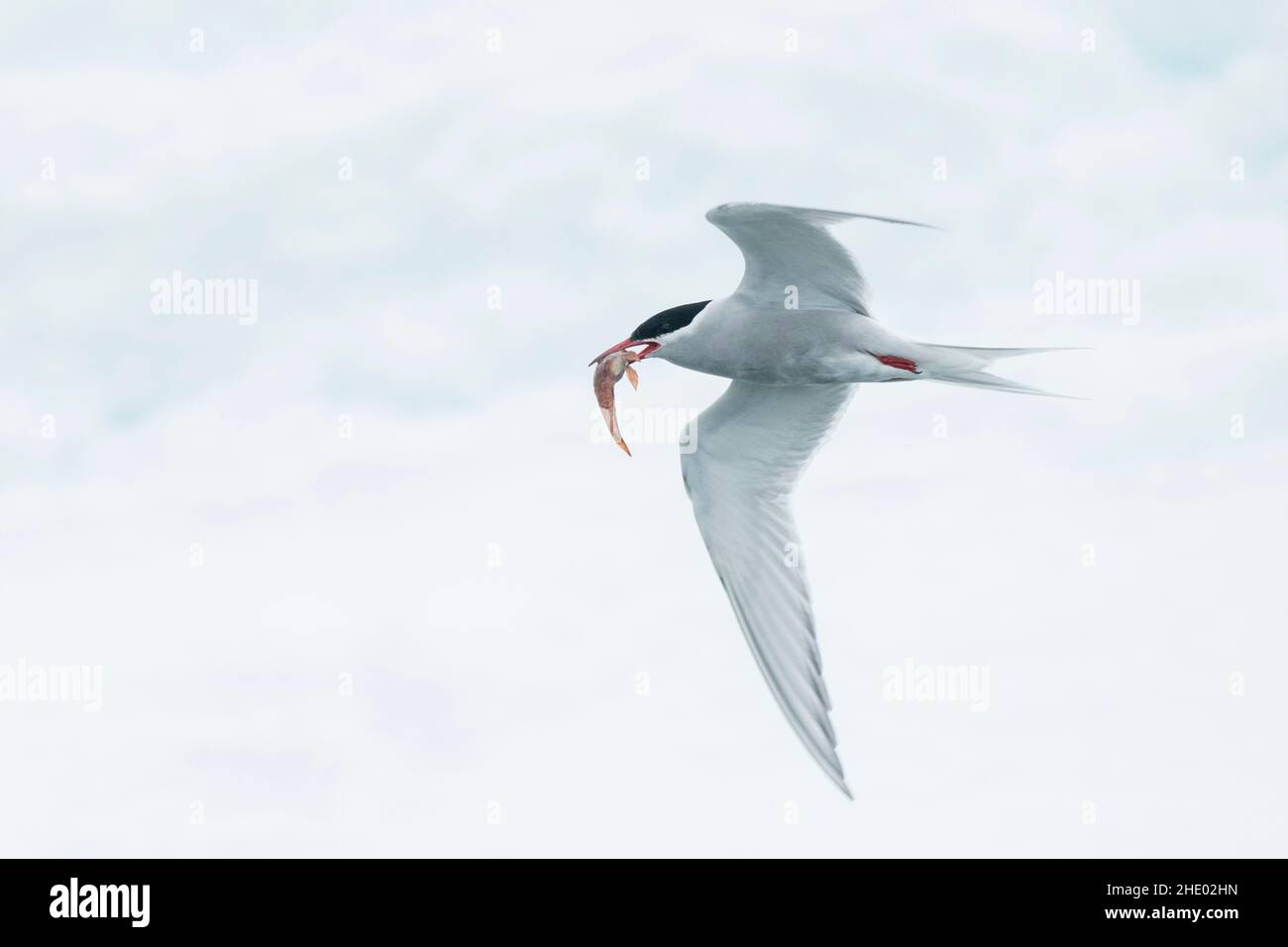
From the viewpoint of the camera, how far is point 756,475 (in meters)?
10.7

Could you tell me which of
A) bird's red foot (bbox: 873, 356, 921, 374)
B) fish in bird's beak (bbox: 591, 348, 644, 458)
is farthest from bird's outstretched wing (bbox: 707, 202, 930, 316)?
fish in bird's beak (bbox: 591, 348, 644, 458)

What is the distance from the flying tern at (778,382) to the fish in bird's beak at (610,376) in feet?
0.10

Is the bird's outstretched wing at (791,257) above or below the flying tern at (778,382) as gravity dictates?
above

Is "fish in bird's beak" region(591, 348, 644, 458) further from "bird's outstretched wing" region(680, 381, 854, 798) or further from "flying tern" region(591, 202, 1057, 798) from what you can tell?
"bird's outstretched wing" region(680, 381, 854, 798)

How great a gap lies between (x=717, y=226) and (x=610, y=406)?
1476mm

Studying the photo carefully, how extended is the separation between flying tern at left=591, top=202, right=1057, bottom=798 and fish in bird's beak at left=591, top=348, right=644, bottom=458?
A: 0.10 ft

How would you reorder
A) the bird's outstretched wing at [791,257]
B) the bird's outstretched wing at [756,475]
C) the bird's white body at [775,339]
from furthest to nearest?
the bird's outstretched wing at [756,475]
the bird's white body at [775,339]
the bird's outstretched wing at [791,257]

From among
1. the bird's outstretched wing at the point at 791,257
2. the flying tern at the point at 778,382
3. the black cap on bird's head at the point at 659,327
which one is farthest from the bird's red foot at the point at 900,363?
the black cap on bird's head at the point at 659,327

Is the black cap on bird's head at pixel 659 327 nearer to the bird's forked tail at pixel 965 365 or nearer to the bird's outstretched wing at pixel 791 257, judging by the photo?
the bird's outstretched wing at pixel 791 257

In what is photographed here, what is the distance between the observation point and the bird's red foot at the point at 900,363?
924cm

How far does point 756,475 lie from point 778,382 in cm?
126

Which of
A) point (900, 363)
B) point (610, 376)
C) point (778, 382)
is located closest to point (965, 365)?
point (900, 363)

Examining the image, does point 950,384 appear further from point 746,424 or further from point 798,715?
point 798,715

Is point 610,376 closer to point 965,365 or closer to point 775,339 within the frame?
point 775,339
